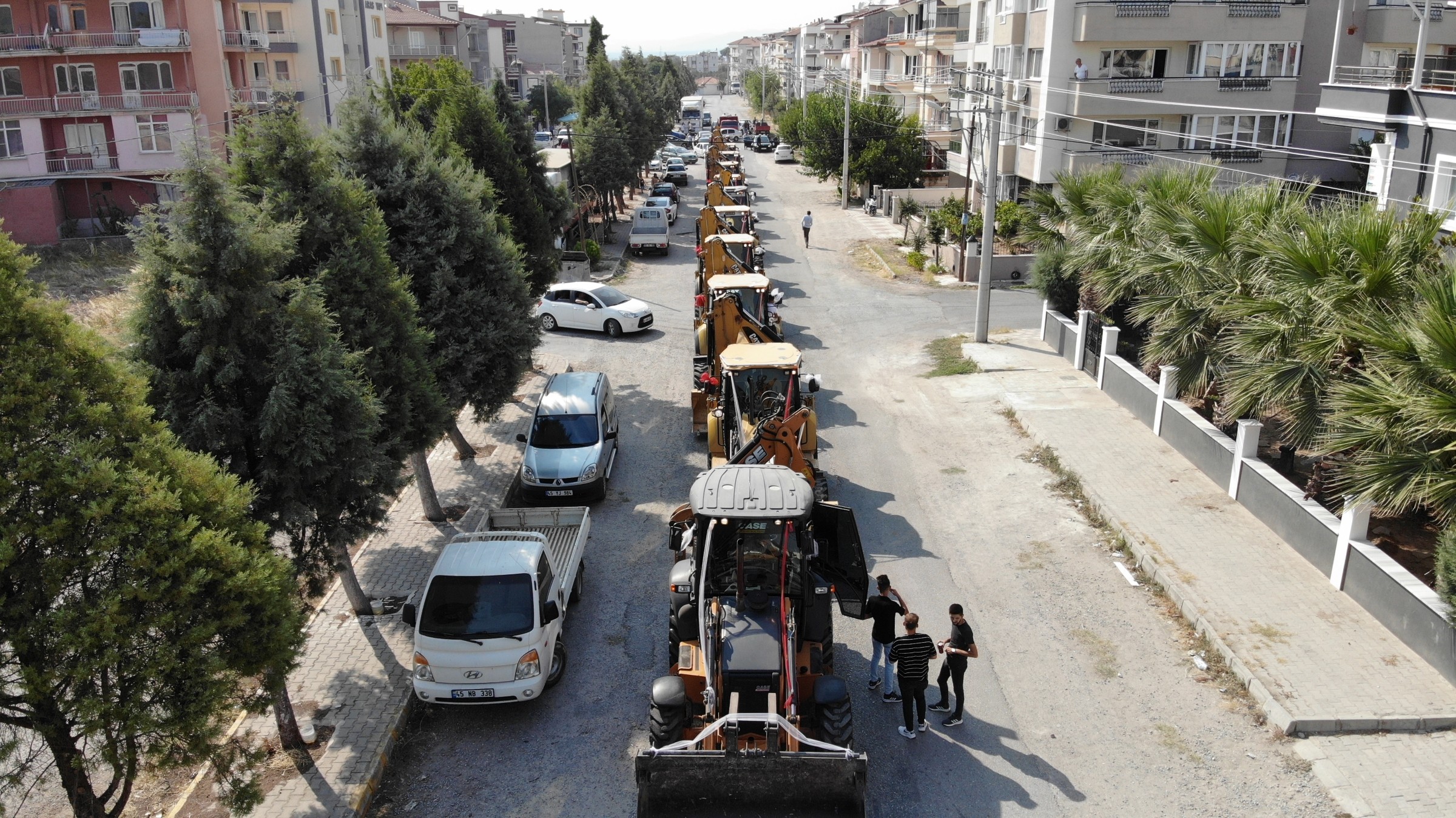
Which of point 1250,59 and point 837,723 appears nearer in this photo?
point 837,723

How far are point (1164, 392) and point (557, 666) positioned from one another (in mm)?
11636

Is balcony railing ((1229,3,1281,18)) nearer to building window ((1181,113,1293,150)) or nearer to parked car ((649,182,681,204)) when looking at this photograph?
building window ((1181,113,1293,150))

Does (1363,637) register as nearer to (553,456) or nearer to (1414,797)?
(1414,797)

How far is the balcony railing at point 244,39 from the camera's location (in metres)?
41.1

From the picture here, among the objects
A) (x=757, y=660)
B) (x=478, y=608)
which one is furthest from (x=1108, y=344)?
(x=478, y=608)

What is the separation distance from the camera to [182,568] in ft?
23.4

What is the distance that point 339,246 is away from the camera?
1155 cm

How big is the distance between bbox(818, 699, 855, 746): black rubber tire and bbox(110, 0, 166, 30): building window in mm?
40723

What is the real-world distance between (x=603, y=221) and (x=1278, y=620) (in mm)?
35065

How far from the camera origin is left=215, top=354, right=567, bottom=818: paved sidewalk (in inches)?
371

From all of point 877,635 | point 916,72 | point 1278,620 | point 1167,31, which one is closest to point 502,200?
point 877,635

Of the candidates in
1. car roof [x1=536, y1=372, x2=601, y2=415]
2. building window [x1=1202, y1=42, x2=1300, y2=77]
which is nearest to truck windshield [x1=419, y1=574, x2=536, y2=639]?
car roof [x1=536, y1=372, x2=601, y2=415]

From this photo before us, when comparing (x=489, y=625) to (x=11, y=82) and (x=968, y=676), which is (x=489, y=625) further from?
(x=11, y=82)

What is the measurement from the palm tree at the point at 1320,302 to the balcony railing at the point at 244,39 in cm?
4028
